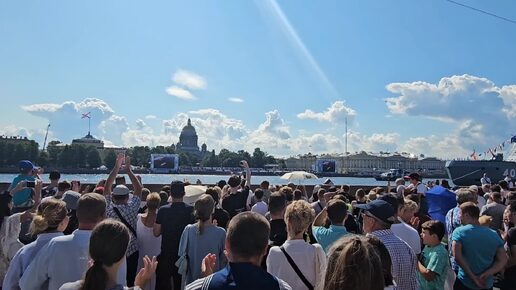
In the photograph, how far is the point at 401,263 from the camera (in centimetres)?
402

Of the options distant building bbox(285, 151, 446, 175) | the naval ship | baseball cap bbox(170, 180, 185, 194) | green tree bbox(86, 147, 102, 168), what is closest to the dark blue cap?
baseball cap bbox(170, 180, 185, 194)

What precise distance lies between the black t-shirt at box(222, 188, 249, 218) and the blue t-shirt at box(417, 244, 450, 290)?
413 cm

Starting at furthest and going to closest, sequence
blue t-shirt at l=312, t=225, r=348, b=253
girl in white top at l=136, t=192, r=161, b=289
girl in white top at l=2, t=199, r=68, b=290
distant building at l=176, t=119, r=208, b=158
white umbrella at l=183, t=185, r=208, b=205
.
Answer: distant building at l=176, t=119, r=208, b=158 < white umbrella at l=183, t=185, r=208, b=205 < girl in white top at l=136, t=192, r=161, b=289 < blue t-shirt at l=312, t=225, r=348, b=253 < girl in white top at l=2, t=199, r=68, b=290

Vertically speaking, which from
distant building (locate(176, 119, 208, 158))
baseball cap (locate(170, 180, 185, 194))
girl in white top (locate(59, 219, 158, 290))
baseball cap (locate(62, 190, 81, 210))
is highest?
distant building (locate(176, 119, 208, 158))

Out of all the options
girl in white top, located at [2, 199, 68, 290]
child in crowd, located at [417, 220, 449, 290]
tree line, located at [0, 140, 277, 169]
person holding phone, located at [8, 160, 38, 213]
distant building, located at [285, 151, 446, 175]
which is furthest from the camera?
distant building, located at [285, 151, 446, 175]

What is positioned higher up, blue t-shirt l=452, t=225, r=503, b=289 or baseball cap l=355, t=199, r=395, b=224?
baseball cap l=355, t=199, r=395, b=224

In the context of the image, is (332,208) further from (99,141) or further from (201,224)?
(99,141)

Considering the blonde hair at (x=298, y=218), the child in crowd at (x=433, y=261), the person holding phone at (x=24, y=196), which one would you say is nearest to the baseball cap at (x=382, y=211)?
the blonde hair at (x=298, y=218)

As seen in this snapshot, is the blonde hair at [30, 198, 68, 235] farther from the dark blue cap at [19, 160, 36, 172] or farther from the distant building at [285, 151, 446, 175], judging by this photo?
the distant building at [285, 151, 446, 175]

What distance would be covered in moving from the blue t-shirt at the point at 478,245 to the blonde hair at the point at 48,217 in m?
4.23

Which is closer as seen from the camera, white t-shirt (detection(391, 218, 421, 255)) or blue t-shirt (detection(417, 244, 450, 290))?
blue t-shirt (detection(417, 244, 450, 290))

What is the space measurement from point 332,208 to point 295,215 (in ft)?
3.14

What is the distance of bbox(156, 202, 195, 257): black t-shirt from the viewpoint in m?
6.07

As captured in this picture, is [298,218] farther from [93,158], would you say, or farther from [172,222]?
[93,158]
